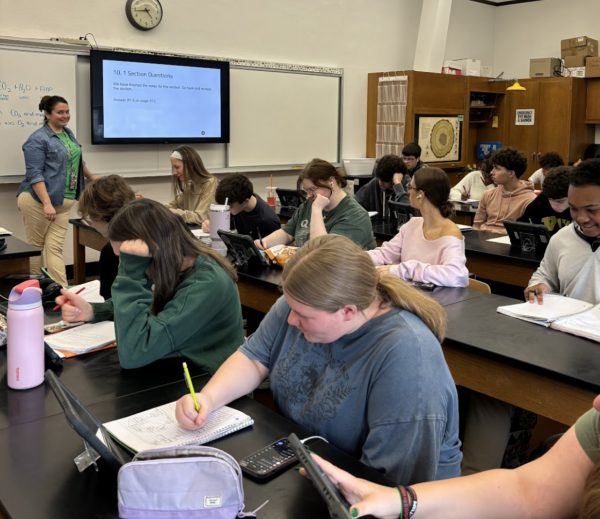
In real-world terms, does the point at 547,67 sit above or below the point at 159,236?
above

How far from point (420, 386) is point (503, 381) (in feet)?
2.91

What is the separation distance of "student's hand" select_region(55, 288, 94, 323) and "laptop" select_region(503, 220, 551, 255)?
253cm

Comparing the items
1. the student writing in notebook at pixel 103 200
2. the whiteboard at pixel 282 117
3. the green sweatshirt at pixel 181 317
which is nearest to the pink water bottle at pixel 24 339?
the green sweatshirt at pixel 181 317

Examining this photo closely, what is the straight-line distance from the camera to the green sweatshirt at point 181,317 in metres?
1.81

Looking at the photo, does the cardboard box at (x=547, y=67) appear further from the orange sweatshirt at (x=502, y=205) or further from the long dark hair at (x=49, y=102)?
the long dark hair at (x=49, y=102)

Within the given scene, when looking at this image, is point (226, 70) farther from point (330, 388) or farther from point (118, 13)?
point (330, 388)

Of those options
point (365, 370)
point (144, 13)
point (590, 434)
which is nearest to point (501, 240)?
point (365, 370)

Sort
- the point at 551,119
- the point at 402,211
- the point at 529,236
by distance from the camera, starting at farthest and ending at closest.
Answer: the point at 551,119 → the point at 402,211 → the point at 529,236

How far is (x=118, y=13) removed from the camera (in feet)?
19.0

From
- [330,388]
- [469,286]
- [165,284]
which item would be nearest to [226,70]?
[469,286]

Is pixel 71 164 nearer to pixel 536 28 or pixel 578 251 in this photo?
pixel 578 251

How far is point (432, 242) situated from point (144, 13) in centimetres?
410

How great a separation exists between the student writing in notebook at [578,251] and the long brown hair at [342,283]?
3.91 ft

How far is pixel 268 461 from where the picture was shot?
128 centimetres
